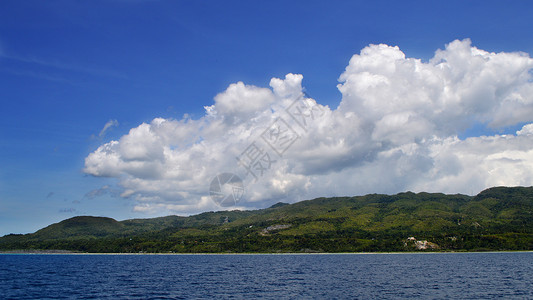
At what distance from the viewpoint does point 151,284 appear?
127m

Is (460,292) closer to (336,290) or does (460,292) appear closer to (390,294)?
(390,294)

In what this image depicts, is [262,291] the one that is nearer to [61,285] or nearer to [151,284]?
[151,284]

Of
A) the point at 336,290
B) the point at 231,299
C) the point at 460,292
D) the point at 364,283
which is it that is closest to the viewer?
the point at 231,299

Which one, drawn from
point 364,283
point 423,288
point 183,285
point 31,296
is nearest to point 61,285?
point 31,296

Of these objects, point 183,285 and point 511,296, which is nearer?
point 511,296

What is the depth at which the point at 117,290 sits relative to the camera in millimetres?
112375

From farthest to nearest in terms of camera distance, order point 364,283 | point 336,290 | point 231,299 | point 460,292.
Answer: point 364,283, point 336,290, point 460,292, point 231,299

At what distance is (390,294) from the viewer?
324 feet

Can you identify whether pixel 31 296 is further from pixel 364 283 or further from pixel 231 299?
pixel 364 283

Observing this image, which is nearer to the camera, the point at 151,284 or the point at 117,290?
the point at 117,290

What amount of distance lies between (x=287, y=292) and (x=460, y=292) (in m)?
47.1

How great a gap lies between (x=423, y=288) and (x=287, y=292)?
40563mm

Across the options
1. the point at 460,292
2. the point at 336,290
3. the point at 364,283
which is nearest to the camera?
the point at 460,292

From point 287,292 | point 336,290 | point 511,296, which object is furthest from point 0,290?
point 511,296
